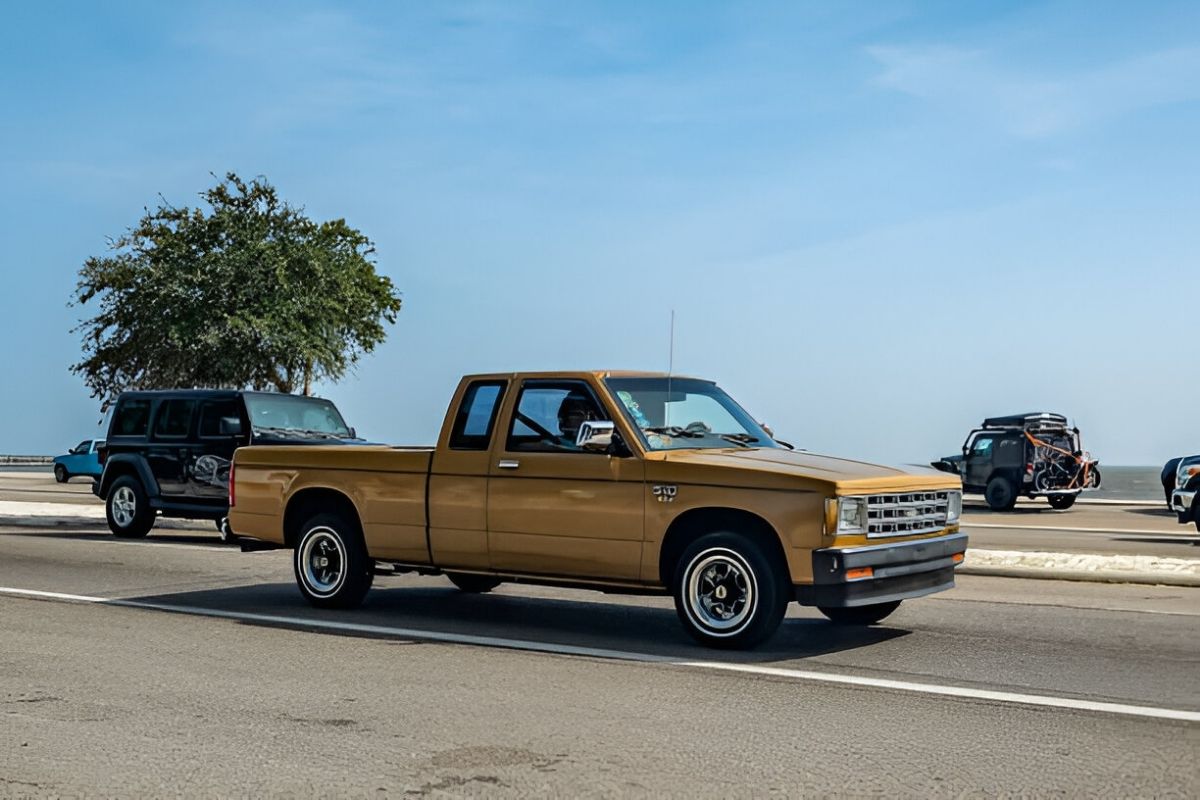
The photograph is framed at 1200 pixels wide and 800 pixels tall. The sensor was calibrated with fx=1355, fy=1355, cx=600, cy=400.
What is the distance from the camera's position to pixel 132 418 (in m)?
20.0

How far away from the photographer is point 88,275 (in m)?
52.5

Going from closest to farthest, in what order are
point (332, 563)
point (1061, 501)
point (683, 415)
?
point (683, 415), point (332, 563), point (1061, 501)

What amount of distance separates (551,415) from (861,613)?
287 centimetres

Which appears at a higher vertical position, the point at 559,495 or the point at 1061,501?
the point at 559,495

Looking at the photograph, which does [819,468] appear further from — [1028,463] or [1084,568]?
[1028,463]

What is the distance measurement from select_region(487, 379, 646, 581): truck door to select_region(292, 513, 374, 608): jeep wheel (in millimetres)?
1539

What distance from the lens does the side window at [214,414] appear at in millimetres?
18886

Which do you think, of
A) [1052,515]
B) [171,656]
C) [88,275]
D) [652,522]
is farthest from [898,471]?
[88,275]

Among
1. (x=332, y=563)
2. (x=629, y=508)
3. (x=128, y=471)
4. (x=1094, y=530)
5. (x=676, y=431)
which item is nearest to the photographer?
(x=629, y=508)

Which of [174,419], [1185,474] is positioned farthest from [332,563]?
[1185,474]

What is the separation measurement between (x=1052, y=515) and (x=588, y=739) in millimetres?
27507

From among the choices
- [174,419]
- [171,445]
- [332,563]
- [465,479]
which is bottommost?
[332,563]

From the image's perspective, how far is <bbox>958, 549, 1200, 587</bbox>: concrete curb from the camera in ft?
45.4

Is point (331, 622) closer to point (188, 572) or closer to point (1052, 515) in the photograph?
point (188, 572)
